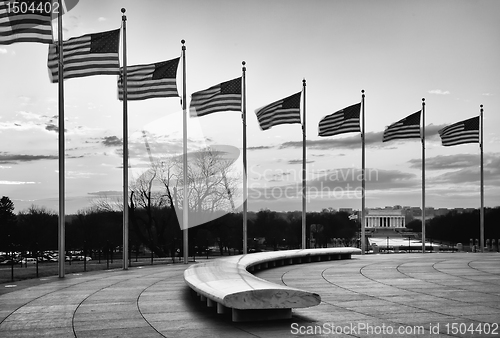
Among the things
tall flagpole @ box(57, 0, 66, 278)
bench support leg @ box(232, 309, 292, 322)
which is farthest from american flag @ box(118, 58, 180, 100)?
bench support leg @ box(232, 309, 292, 322)

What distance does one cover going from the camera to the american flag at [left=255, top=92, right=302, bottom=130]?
30.8 metres

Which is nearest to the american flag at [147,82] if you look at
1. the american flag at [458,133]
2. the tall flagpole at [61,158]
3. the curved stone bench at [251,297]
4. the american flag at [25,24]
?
the tall flagpole at [61,158]

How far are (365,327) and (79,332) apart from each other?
5.32 m

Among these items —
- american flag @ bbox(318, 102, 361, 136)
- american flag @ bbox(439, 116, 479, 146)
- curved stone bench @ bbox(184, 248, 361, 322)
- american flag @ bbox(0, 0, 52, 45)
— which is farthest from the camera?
american flag @ bbox(439, 116, 479, 146)

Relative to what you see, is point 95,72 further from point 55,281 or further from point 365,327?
point 365,327

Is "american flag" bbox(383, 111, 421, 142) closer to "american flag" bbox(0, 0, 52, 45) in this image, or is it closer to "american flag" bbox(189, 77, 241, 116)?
"american flag" bbox(189, 77, 241, 116)

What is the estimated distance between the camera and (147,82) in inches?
1011

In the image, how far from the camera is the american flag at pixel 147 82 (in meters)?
25.6

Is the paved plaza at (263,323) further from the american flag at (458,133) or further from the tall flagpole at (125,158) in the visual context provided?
the american flag at (458,133)

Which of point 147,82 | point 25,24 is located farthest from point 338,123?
point 25,24

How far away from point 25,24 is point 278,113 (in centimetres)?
1432

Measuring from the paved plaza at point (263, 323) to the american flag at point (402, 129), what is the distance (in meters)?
16.1

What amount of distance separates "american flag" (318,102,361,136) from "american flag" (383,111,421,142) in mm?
3275

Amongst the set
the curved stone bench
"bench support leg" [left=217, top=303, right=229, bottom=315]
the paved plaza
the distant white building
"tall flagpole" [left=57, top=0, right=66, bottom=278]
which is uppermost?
"tall flagpole" [left=57, top=0, right=66, bottom=278]
